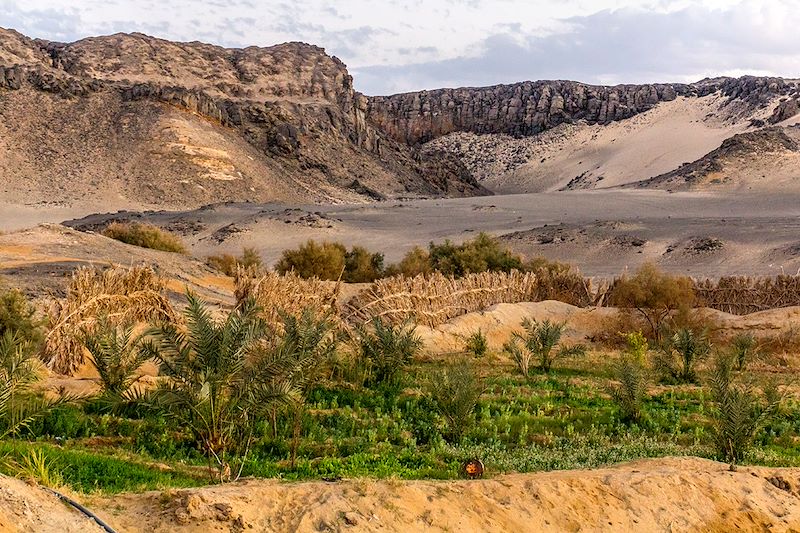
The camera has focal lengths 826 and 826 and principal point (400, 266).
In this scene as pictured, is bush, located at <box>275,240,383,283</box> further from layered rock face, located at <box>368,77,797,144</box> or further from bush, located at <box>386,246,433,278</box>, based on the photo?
layered rock face, located at <box>368,77,797,144</box>

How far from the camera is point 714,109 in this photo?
101 meters

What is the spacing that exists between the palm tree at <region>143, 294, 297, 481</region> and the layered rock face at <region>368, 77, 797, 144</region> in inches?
4168

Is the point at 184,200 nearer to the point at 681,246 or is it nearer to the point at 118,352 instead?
the point at 681,246

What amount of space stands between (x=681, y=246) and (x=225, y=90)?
5193cm

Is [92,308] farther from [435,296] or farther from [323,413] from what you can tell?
[435,296]

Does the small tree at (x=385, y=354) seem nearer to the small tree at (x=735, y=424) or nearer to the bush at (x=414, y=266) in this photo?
the small tree at (x=735, y=424)

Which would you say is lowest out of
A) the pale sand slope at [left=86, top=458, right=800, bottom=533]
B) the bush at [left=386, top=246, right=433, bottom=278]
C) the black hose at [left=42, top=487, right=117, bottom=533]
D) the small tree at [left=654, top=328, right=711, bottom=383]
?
the bush at [left=386, top=246, right=433, bottom=278]

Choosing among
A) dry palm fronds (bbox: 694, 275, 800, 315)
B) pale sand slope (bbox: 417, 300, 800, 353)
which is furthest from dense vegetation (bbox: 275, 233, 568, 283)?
pale sand slope (bbox: 417, 300, 800, 353)

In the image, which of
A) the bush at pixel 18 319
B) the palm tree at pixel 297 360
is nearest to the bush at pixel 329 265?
the bush at pixel 18 319

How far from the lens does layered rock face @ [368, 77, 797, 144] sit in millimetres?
108812

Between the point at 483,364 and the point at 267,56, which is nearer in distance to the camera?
the point at 483,364

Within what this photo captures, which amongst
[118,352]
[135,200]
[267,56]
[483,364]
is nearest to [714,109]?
[267,56]

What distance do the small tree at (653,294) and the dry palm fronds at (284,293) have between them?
8.72 metres

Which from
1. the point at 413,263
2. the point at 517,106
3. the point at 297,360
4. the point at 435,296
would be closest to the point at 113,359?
the point at 297,360
